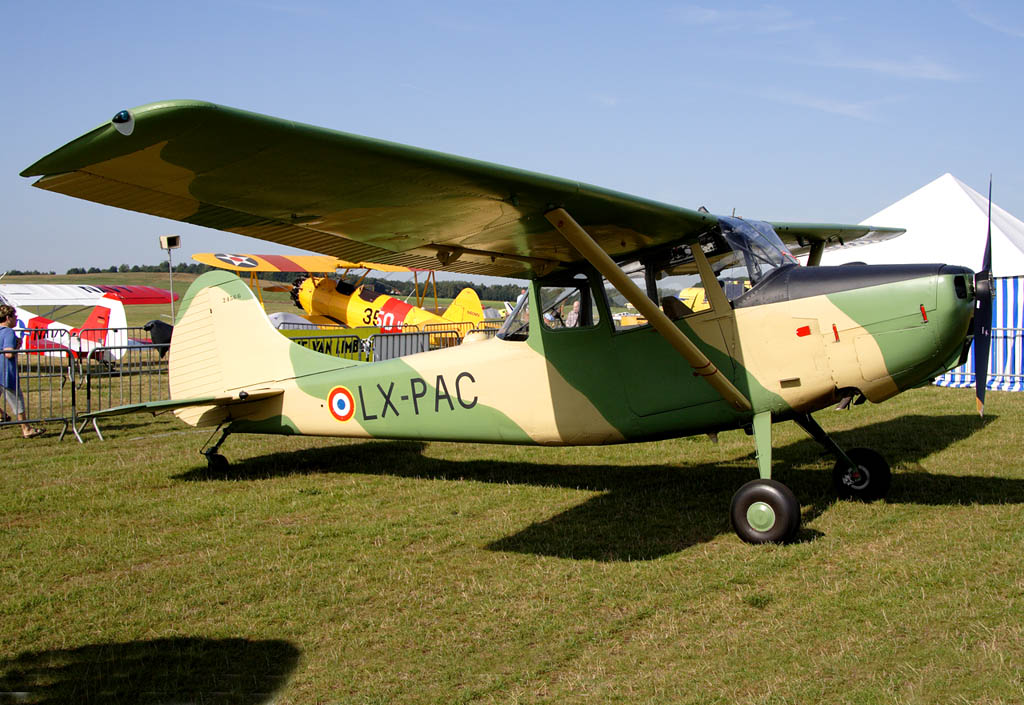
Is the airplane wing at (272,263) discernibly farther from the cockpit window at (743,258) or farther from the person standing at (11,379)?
the cockpit window at (743,258)

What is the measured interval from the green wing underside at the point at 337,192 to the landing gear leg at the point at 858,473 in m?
2.15

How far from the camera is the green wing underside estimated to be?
11.2ft

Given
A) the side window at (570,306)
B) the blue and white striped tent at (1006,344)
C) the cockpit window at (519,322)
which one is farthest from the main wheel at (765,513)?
the blue and white striped tent at (1006,344)

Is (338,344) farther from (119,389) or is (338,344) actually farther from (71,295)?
(71,295)

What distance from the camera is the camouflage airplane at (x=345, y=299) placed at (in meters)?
24.3

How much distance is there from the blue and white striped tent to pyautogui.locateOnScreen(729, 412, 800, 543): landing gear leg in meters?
11.7

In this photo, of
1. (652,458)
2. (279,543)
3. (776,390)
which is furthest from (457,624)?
(652,458)

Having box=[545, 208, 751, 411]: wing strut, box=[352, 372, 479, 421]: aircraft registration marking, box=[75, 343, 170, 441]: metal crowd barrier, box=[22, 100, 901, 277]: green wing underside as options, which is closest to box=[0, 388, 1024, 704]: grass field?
box=[352, 372, 479, 421]: aircraft registration marking

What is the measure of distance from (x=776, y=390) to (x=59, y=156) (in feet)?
14.9

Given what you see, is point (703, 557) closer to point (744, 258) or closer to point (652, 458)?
point (744, 258)

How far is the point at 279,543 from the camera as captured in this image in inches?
222

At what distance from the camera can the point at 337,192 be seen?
4445mm

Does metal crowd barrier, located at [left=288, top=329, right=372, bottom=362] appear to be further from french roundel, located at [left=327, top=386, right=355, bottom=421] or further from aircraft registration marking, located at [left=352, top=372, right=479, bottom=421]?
aircraft registration marking, located at [left=352, top=372, right=479, bottom=421]

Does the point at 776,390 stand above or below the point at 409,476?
above
